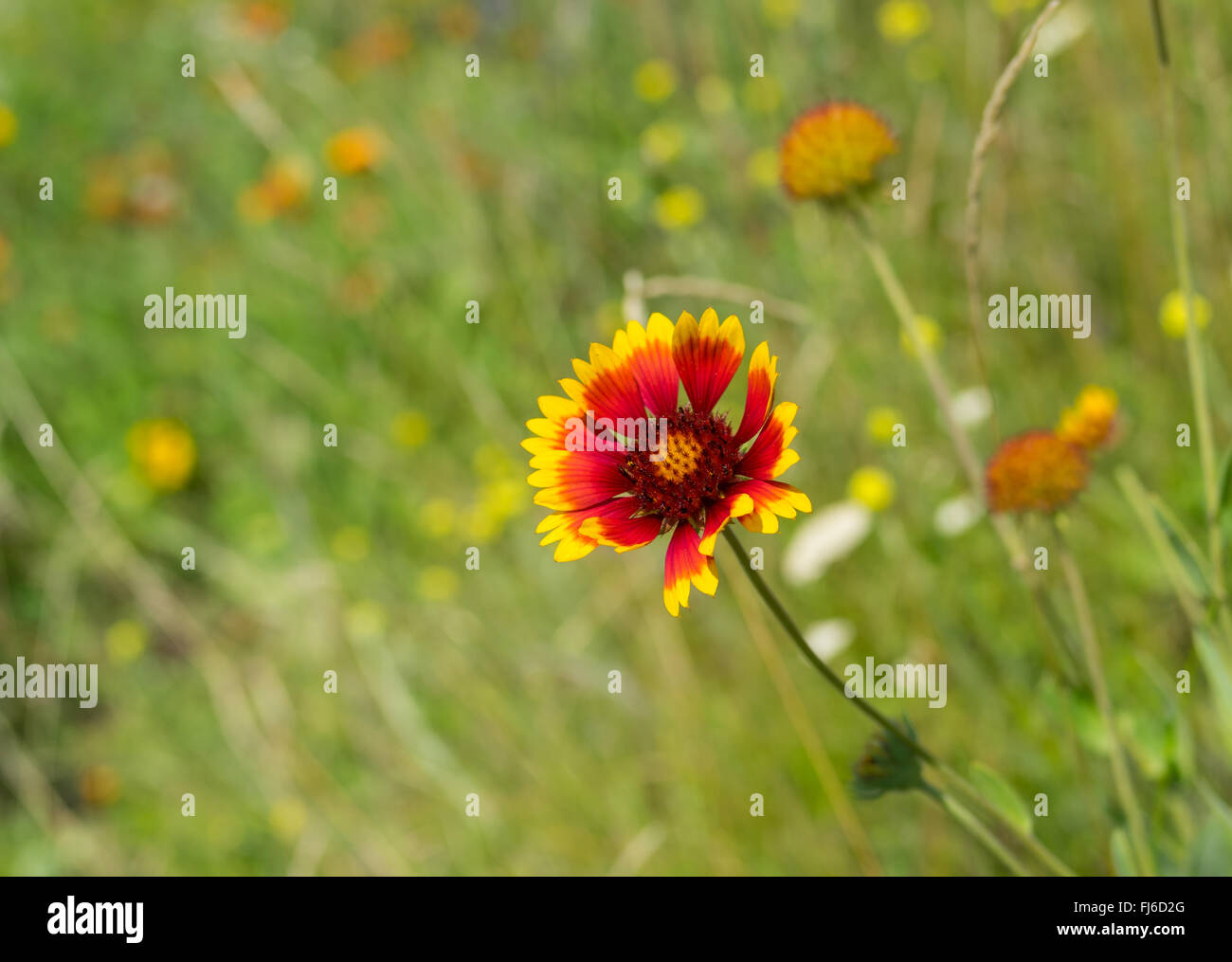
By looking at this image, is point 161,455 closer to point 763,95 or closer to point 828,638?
point 763,95

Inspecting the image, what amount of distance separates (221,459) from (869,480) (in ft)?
7.75

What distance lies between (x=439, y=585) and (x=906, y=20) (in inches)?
74.1

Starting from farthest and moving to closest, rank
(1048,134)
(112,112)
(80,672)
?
(112,112) → (80,672) → (1048,134)

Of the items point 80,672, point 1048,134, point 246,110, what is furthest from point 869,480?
point 80,672

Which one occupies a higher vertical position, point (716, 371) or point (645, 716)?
point (716, 371)

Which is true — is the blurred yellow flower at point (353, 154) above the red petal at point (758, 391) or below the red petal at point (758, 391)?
above

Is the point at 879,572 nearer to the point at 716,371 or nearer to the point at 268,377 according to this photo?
the point at 716,371

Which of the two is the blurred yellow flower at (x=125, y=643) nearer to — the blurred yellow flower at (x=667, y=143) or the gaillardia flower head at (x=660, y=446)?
the blurred yellow flower at (x=667, y=143)

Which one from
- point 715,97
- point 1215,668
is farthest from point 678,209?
point 1215,668

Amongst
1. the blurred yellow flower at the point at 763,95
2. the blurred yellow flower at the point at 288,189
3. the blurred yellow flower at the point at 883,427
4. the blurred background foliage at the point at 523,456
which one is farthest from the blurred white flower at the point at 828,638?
the blurred yellow flower at the point at 288,189

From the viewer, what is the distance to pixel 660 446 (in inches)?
35.6

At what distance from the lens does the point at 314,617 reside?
243 cm

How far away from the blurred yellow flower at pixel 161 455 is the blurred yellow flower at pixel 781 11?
224 cm

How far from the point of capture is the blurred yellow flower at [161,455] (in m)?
2.99
